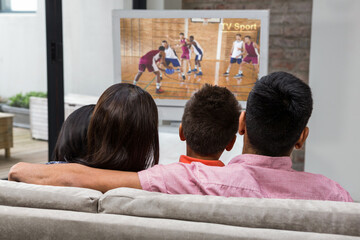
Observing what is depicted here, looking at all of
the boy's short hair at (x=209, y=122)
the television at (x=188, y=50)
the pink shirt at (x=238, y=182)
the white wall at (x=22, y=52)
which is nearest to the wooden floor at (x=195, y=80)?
the television at (x=188, y=50)

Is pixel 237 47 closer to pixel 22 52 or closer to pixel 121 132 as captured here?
pixel 22 52

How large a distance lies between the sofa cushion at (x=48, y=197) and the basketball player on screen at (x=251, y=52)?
210 centimetres

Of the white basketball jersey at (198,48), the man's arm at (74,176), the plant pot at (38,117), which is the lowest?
the plant pot at (38,117)

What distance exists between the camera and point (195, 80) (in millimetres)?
2959

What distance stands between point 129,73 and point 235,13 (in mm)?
858

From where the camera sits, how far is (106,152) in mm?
1175

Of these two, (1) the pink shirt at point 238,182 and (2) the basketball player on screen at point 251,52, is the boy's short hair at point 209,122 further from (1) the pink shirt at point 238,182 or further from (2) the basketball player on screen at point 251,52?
(2) the basketball player on screen at point 251,52

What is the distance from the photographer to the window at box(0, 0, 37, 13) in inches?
106

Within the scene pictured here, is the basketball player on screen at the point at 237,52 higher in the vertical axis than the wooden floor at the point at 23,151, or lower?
higher

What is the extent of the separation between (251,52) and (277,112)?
6.01ft

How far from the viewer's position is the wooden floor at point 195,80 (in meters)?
2.92

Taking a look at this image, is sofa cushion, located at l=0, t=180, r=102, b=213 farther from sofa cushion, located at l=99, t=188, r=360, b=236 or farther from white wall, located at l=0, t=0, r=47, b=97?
white wall, located at l=0, t=0, r=47, b=97

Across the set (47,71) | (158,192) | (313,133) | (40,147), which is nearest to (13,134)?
(40,147)

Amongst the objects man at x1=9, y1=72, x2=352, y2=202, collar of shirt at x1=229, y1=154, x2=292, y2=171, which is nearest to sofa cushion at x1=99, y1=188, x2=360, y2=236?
man at x1=9, y1=72, x2=352, y2=202
